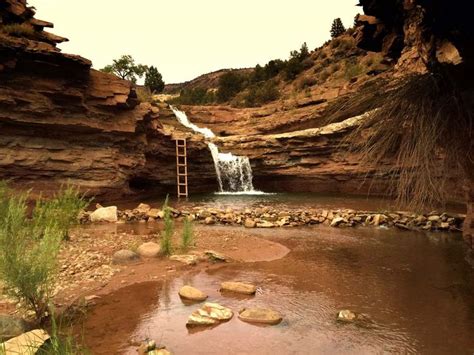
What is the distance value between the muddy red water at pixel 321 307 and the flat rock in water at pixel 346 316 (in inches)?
3.3

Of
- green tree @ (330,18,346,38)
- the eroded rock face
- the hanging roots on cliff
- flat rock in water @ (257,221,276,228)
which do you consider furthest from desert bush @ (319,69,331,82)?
the hanging roots on cliff

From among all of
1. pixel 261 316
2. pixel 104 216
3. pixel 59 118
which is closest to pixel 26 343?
pixel 261 316

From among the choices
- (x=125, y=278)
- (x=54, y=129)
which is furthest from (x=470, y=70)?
(x=54, y=129)

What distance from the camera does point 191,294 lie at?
5.46 m

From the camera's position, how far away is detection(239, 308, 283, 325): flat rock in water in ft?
15.5

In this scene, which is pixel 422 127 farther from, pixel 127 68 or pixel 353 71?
pixel 127 68

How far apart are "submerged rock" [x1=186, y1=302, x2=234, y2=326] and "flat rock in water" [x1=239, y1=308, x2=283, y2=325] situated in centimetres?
19

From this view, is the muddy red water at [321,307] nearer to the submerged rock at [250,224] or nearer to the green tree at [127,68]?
the submerged rock at [250,224]

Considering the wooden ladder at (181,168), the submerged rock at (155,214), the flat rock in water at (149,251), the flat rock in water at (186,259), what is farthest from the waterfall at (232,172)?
the flat rock in water at (186,259)

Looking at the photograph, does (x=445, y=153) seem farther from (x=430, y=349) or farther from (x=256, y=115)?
(x=256, y=115)

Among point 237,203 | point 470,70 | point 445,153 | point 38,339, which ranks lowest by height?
point 237,203

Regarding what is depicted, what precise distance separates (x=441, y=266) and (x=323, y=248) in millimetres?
2444

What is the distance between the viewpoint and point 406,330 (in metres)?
4.52

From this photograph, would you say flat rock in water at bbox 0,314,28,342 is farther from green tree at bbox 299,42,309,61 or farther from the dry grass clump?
green tree at bbox 299,42,309,61
